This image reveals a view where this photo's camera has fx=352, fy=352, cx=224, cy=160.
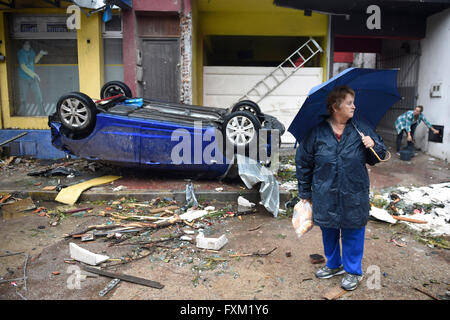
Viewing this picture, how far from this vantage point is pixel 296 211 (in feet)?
11.9

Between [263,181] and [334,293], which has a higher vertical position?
[263,181]

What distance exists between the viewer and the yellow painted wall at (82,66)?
9531mm

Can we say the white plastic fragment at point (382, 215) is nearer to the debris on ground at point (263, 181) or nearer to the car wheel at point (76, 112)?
the debris on ground at point (263, 181)

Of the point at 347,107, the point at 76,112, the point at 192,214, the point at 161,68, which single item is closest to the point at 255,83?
the point at 161,68

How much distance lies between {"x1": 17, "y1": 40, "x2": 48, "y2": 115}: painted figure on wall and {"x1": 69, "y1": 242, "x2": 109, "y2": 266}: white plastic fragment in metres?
7.42

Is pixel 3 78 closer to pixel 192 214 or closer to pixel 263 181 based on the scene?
pixel 192 214

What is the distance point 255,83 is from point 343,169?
26.6 feet

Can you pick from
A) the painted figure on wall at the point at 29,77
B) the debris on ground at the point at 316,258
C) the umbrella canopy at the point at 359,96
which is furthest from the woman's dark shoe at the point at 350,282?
the painted figure on wall at the point at 29,77

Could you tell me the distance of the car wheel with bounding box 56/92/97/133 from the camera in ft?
20.7

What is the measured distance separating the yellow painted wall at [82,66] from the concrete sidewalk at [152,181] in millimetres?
1436

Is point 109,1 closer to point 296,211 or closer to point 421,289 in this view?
point 296,211

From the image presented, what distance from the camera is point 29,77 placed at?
10.1 metres

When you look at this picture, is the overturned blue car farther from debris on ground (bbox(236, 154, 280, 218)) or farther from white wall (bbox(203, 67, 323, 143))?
white wall (bbox(203, 67, 323, 143))
